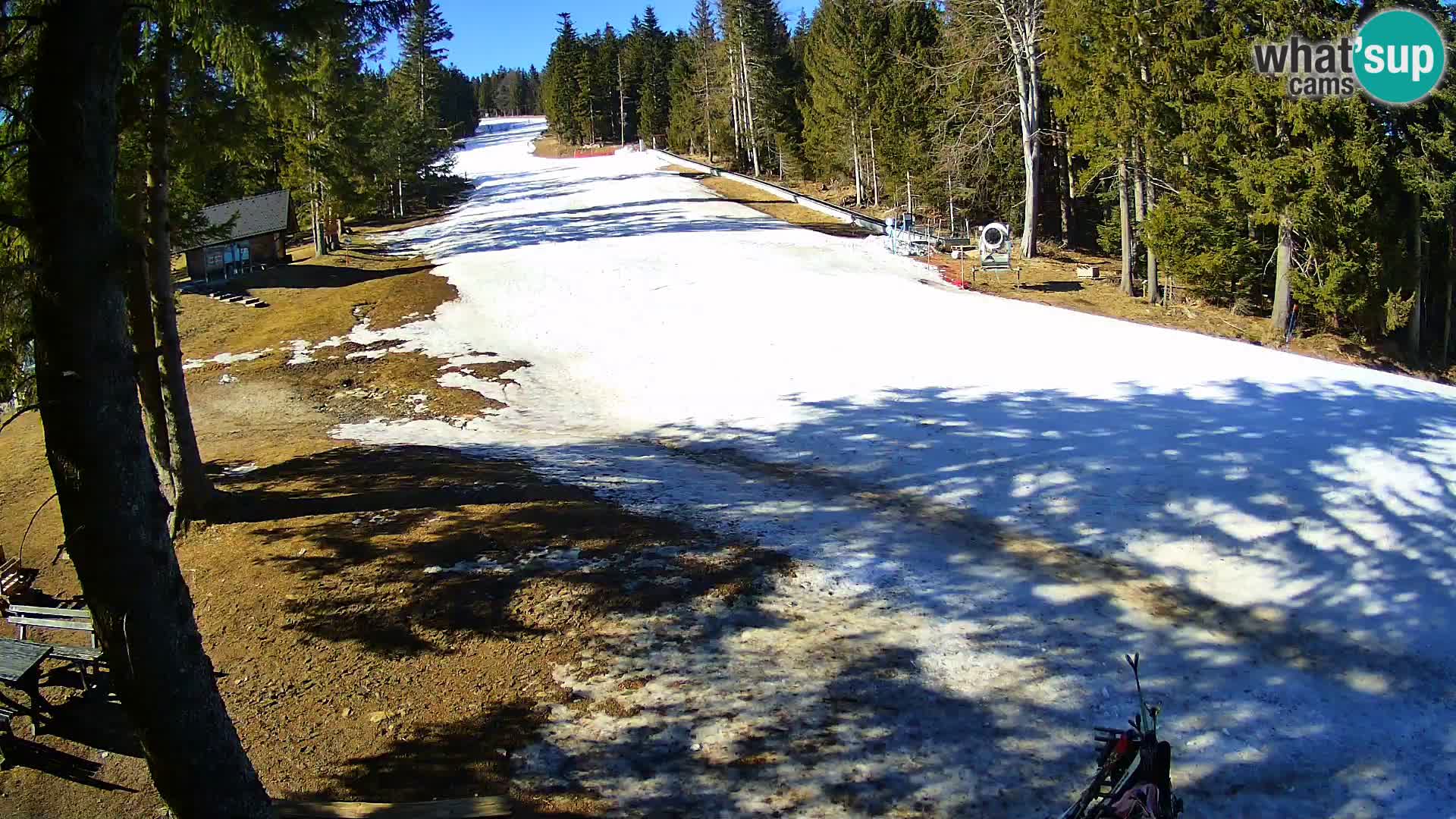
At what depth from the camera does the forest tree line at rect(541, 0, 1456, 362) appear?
22.0 m

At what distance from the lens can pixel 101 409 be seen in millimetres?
4242

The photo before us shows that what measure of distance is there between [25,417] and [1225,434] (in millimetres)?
19968

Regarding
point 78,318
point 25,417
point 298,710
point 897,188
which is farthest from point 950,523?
point 897,188

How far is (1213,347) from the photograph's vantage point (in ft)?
61.4

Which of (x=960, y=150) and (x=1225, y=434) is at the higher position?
(x=960, y=150)

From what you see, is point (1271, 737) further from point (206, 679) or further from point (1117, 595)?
point (206, 679)

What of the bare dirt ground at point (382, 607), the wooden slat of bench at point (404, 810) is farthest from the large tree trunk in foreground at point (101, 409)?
the bare dirt ground at point (382, 607)

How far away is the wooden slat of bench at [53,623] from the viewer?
7.49 meters

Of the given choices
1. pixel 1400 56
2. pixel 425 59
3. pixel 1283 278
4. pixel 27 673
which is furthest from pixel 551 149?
pixel 27 673

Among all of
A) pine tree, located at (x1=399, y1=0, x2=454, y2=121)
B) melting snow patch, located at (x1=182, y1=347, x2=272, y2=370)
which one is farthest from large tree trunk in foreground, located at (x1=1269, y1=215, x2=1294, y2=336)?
pine tree, located at (x1=399, y1=0, x2=454, y2=121)

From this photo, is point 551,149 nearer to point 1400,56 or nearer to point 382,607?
A: point 1400,56

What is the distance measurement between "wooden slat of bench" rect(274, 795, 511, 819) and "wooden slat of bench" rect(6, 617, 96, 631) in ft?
11.0

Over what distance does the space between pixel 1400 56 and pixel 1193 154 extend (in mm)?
4969

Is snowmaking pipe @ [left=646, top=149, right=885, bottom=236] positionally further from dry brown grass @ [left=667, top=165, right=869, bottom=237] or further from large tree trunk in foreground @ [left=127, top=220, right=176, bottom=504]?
large tree trunk in foreground @ [left=127, top=220, right=176, bottom=504]
